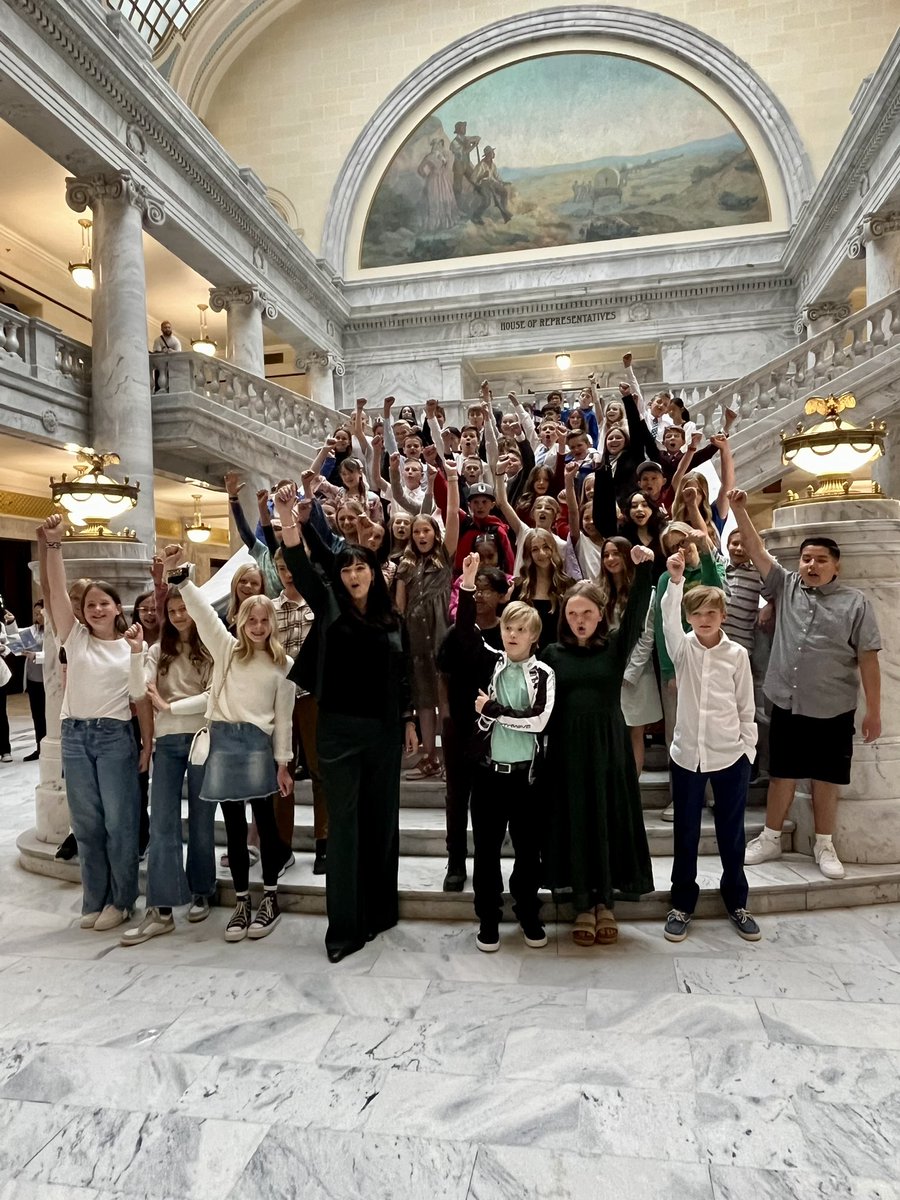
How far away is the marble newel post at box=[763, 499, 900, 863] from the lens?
4.39m

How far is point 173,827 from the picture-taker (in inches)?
161

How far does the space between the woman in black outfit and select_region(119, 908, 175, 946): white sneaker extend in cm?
98

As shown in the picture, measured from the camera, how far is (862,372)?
438 inches

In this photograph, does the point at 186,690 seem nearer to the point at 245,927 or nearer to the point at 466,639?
the point at 245,927

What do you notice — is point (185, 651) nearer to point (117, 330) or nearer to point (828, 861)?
point (828, 861)

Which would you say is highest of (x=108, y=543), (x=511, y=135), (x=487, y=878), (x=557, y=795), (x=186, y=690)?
(x=511, y=135)

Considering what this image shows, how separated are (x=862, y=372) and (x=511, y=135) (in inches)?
552

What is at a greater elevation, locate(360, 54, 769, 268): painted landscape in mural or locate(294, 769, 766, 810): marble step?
locate(360, 54, 769, 268): painted landscape in mural

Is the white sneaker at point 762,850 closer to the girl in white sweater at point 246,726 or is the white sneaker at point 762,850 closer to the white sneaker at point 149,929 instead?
the girl in white sweater at point 246,726

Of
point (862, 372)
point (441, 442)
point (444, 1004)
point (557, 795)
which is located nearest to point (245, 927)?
point (444, 1004)

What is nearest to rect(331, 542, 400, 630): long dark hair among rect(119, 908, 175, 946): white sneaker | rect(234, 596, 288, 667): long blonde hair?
rect(234, 596, 288, 667): long blonde hair

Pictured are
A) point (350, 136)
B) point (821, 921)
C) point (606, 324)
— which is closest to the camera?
point (821, 921)

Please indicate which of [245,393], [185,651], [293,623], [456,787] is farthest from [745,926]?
[245,393]

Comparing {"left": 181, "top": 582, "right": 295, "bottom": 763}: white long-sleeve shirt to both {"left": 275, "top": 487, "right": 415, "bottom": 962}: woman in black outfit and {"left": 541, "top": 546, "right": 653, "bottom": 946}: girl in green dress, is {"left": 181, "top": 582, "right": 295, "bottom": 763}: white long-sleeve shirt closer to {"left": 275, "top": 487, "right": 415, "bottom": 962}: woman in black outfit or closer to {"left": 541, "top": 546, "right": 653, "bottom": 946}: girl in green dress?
{"left": 275, "top": 487, "right": 415, "bottom": 962}: woman in black outfit
